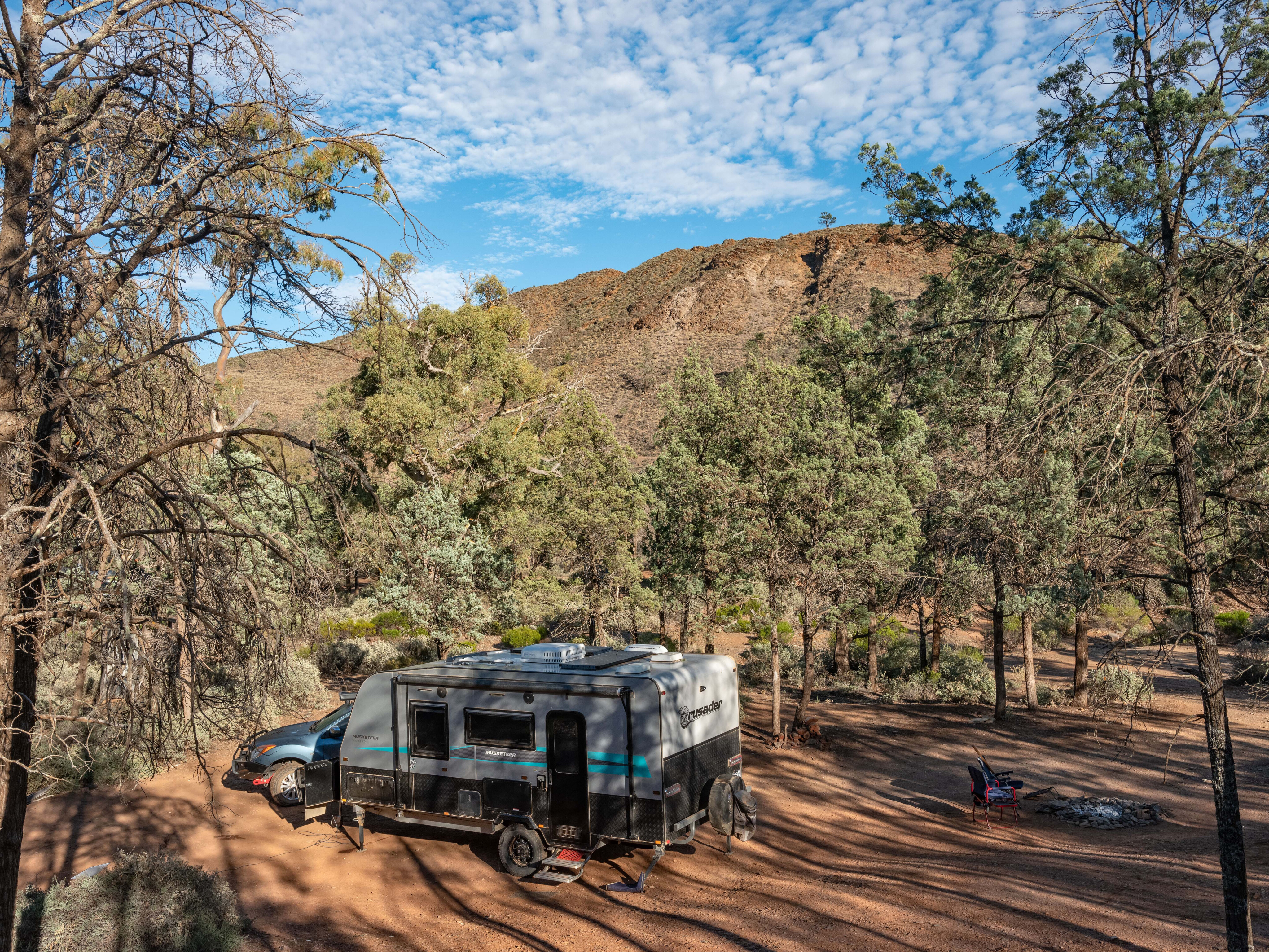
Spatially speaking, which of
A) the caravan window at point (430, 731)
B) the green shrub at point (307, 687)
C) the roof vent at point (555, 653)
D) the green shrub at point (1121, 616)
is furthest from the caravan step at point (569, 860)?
the green shrub at point (1121, 616)

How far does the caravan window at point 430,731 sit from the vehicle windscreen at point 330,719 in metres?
2.18

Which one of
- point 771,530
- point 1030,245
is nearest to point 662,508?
point 771,530

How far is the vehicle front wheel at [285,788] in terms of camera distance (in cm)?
1178

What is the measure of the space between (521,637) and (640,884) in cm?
1899

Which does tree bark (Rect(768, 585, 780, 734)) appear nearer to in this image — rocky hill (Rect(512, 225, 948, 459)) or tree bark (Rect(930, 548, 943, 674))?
tree bark (Rect(930, 548, 943, 674))

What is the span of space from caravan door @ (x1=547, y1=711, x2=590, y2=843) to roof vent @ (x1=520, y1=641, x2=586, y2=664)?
1255 millimetres

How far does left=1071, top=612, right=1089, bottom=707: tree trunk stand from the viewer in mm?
21688

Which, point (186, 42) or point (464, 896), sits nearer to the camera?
point (186, 42)

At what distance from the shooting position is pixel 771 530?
55.5 ft

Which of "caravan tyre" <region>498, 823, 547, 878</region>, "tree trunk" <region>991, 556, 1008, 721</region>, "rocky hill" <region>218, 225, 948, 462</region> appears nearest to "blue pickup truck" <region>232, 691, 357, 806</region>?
"caravan tyre" <region>498, 823, 547, 878</region>

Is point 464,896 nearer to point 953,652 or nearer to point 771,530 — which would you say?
point 771,530

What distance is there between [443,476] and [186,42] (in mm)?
26654

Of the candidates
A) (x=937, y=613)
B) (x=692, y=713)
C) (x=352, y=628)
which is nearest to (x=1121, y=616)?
(x=937, y=613)

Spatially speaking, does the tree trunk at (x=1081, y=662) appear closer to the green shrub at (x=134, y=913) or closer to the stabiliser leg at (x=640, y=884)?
the stabiliser leg at (x=640, y=884)
